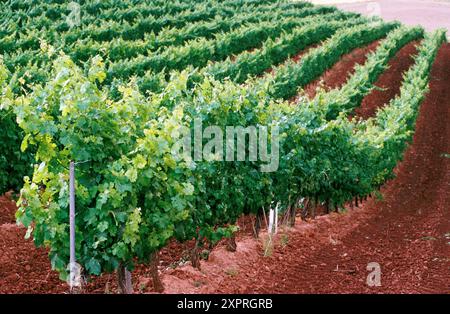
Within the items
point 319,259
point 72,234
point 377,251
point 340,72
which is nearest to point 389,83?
point 340,72

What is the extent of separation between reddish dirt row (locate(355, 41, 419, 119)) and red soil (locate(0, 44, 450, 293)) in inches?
478

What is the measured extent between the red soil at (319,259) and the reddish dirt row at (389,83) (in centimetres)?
1213

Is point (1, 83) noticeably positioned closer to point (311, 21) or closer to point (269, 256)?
point (269, 256)

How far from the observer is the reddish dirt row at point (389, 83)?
31156 mm

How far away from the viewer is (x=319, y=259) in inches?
508

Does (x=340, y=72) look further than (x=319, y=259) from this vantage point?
Yes

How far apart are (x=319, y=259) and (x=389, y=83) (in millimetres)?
25645

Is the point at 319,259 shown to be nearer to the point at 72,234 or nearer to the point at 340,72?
the point at 72,234

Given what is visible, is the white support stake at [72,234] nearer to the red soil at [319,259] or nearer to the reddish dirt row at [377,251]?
the red soil at [319,259]

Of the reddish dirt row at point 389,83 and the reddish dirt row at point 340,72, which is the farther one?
the reddish dirt row at point 340,72

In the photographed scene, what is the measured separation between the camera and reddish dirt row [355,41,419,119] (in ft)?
102

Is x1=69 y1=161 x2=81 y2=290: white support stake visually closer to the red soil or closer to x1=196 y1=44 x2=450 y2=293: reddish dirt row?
the red soil

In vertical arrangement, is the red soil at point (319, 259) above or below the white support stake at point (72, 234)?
below

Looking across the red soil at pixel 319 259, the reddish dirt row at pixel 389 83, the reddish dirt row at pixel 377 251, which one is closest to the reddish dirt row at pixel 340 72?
the reddish dirt row at pixel 389 83
